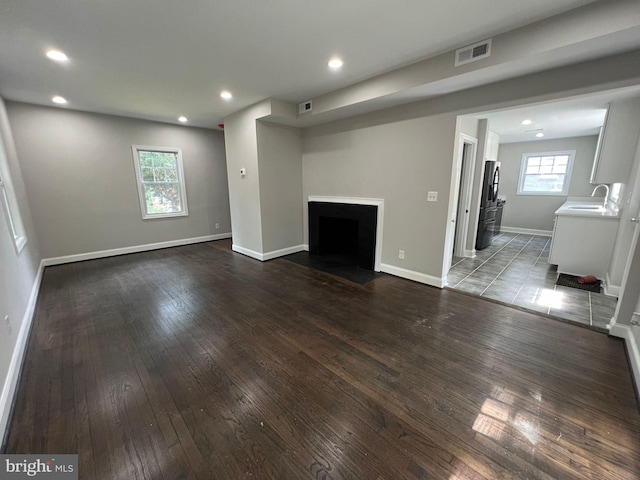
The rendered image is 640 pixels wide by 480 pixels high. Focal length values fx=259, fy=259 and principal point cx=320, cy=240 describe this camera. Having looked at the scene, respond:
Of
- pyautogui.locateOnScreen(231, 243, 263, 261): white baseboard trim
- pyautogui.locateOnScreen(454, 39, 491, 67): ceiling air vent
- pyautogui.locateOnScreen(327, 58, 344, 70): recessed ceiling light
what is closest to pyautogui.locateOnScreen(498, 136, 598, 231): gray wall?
pyautogui.locateOnScreen(454, 39, 491, 67): ceiling air vent

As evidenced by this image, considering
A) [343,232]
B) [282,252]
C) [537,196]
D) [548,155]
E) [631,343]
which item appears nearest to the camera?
[631,343]

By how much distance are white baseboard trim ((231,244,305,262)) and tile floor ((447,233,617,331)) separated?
9.36 feet

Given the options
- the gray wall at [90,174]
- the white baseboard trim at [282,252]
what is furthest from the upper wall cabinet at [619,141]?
the gray wall at [90,174]

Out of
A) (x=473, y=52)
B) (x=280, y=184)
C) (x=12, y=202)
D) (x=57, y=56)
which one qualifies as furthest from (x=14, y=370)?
(x=473, y=52)

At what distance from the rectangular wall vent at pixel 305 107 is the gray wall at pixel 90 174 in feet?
9.78

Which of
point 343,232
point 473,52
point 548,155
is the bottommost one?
point 343,232

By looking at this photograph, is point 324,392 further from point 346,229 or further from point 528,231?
point 528,231

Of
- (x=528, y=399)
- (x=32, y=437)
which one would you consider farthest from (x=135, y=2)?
(x=528, y=399)

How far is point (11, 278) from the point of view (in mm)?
2357

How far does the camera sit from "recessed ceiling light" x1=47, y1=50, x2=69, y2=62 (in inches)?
99.1

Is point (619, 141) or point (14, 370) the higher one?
point (619, 141)

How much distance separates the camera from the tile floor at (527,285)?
2856mm

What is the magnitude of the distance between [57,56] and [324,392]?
13.2 feet

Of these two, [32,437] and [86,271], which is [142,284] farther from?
[32,437]
